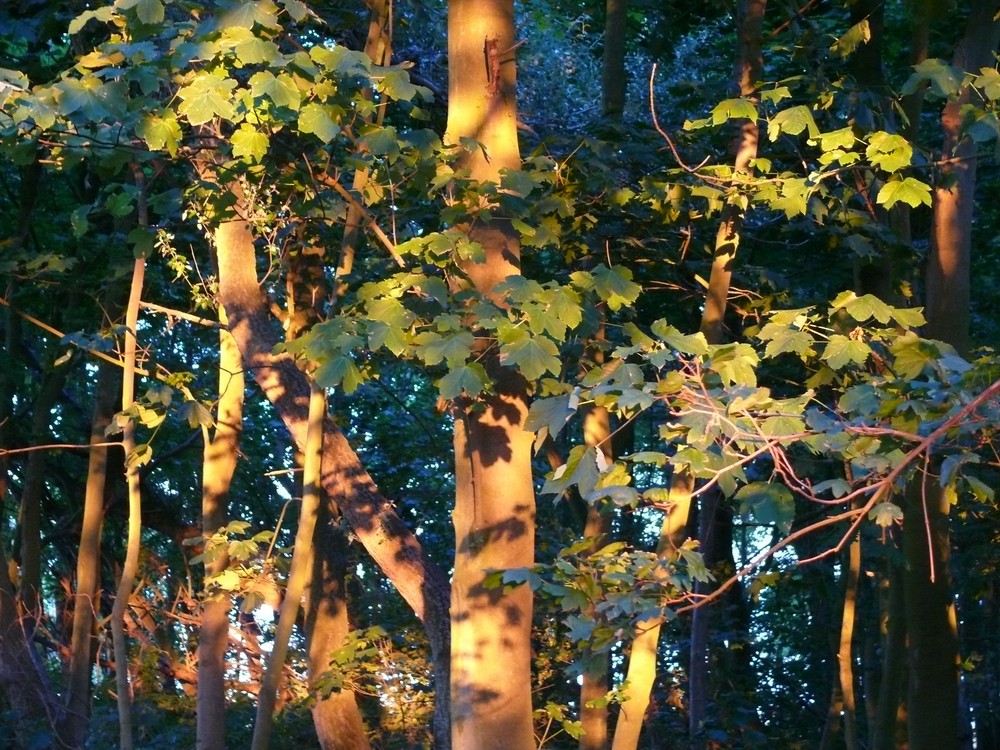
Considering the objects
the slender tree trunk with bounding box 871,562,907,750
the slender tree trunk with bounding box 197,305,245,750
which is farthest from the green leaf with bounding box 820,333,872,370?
the slender tree trunk with bounding box 197,305,245,750

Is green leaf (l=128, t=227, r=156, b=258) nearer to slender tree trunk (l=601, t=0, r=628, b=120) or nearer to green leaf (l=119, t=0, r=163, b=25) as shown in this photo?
green leaf (l=119, t=0, r=163, b=25)

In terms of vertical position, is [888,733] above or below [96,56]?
below

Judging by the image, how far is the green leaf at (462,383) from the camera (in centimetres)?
386

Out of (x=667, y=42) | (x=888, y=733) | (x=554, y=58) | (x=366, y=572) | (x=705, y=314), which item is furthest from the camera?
(x=366, y=572)

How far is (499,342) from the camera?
404 cm

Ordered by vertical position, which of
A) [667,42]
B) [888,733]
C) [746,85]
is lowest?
[888,733]

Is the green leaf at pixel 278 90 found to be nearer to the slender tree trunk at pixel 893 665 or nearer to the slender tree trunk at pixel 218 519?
the slender tree trunk at pixel 218 519

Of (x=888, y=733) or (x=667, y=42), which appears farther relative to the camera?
(x=667, y=42)

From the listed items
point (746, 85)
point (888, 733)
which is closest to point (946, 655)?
point (888, 733)

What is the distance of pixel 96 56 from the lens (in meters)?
Answer: 4.60

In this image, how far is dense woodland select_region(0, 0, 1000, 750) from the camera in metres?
4.02

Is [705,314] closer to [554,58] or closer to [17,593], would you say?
[554,58]

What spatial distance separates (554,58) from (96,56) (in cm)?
670

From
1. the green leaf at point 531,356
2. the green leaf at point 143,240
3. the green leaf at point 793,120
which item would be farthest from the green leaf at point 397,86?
the green leaf at point 143,240
